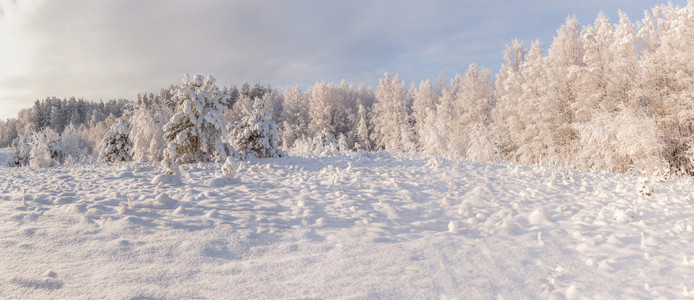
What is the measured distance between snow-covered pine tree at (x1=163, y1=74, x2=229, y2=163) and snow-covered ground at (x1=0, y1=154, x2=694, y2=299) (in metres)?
3.34

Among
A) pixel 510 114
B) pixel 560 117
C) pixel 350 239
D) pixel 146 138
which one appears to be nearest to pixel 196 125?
pixel 146 138

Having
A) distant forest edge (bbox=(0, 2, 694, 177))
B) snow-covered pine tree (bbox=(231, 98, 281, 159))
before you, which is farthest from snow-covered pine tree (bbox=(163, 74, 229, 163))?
snow-covered pine tree (bbox=(231, 98, 281, 159))

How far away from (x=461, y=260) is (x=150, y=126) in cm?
1278

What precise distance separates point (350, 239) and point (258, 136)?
12472mm

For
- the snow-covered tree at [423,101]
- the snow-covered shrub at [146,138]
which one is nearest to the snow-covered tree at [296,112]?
the snow-covered tree at [423,101]

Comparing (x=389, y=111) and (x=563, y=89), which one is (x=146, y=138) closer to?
(x=563, y=89)

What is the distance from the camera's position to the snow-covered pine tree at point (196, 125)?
10141mm

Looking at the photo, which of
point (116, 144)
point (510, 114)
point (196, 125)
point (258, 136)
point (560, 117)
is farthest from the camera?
point (510, 114)

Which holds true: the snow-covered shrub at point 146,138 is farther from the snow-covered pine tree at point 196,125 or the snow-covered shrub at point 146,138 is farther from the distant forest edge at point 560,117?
the snow-covered pine tree at point 196,125

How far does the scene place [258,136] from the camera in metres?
15.9

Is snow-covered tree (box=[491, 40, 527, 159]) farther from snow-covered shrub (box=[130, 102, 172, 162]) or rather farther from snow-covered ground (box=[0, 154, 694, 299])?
snow-covered shrub (box=[130, 102, 172, 162])

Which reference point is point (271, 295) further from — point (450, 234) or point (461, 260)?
point (450, 234)

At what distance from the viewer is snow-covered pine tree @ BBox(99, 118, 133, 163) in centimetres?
1777

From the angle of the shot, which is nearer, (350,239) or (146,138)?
(350,239)
